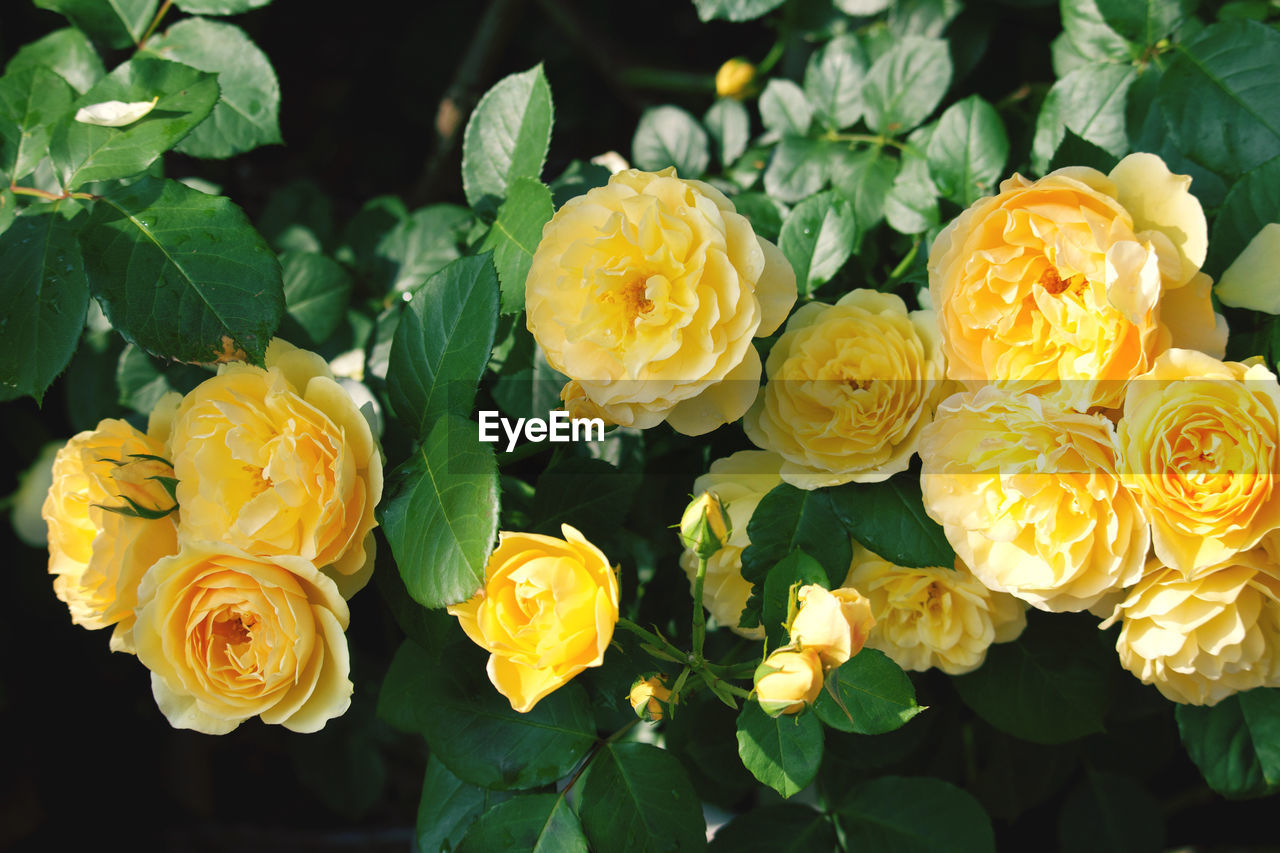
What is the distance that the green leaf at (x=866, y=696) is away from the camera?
1.83 ft

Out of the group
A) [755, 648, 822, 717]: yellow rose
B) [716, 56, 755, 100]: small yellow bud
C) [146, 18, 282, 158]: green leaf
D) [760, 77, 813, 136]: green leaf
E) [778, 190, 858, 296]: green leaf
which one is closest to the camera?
[755, 648, 822, 717]: yellow rose

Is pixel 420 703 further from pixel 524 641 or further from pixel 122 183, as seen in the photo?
pixel 122 183

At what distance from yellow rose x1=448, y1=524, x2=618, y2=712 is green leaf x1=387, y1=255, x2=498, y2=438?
0.11 m

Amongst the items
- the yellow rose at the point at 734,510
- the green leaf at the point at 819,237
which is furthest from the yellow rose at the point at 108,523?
the green leaf at the point at 819,237

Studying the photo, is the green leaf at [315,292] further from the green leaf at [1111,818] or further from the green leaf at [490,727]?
the green leaf at [1111,818]

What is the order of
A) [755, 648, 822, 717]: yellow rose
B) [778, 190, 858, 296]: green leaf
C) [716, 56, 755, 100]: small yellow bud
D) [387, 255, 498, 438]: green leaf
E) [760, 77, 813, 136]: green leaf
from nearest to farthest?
[755, 648, 822, 717]: yellow rose, [387, 255, 498, 438]: green leaf, [778, 190, 858, 296]: green leaf, [760, 77, 813, 136]: green leaf, [716, 56, 755, 100]: small yellow bud

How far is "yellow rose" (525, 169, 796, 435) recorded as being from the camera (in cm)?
56

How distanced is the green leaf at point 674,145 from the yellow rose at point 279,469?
514 mm

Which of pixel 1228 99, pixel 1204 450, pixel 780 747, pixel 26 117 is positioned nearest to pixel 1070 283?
pixel 1204 450

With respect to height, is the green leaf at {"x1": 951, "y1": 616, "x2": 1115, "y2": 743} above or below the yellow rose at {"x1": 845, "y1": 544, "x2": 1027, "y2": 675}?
below

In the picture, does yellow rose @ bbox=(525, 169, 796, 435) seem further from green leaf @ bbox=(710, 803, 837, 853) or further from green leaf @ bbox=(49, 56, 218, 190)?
green leaf @ bbox=(710, 803, 837, 853)

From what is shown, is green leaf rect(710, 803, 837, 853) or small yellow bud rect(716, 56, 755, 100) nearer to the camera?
green leaf rect(710, 803, 837, 853)

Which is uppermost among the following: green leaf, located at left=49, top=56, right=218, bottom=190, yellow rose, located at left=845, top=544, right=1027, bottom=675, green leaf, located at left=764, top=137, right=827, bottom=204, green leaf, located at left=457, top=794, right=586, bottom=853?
green leaf, located at left=49, top=56, right=218, bottom=190

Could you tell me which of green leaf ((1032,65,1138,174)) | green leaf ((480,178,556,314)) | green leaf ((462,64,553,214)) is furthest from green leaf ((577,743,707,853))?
green leaf ((1032,65,1138,174))
